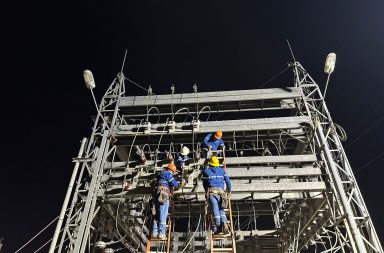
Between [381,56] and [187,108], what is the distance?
1635cm

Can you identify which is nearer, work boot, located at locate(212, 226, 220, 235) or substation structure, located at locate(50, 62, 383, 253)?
work boot, located at locate(212, 226, 220, 235)

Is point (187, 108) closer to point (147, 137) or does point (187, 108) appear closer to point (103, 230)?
point (147, 137)

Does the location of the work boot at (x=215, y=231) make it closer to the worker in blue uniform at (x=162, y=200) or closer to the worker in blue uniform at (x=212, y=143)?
the worker in blue uniform at (x=162, y=200)

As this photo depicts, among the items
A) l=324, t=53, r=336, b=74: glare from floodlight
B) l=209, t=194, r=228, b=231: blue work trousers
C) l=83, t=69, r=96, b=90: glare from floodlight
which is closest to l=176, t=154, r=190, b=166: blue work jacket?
l=209, t=194, r=228, b=231: blue work trousers

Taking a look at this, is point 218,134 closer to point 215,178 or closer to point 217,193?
point 215,178

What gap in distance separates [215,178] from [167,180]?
Result: 1422 millimetres

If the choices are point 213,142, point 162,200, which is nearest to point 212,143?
point 213,142

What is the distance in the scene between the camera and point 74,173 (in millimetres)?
9656

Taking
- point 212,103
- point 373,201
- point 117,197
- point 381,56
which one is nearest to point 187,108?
point 212,103

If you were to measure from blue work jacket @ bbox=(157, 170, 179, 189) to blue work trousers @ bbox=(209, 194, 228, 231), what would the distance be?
128 centimetres

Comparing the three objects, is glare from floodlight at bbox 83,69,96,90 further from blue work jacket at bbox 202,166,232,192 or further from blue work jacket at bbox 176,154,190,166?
blue work jacket at bbox 202,166,232,192

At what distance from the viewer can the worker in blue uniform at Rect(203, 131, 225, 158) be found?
1002 cm

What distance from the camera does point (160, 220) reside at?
8.08m

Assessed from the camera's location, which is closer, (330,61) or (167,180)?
(167,180)
